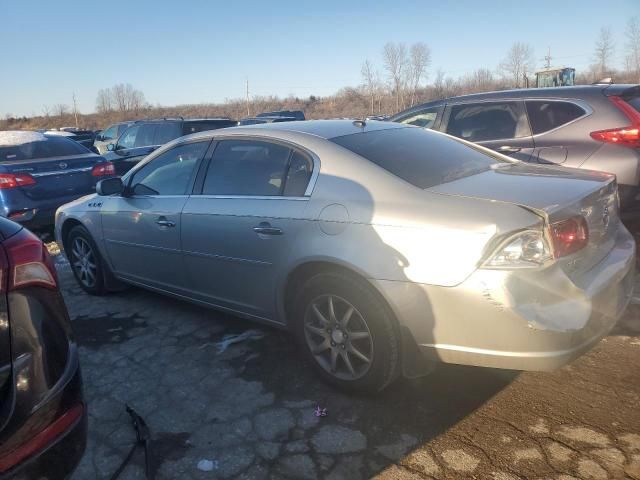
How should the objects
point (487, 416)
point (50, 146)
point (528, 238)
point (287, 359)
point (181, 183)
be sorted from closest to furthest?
point (528, 238)
point (487, 416)
point (287, 359)
point (181, 183)
point (50, 146)

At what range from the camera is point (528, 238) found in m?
2.40

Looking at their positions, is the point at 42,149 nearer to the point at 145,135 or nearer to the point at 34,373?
the point at 145,135

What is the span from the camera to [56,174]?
707 cm

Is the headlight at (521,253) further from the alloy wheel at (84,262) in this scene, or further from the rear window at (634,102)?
the alloy wheel at (84,262)

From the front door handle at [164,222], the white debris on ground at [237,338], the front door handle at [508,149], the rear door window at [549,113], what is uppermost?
the rear door window at [549,113]

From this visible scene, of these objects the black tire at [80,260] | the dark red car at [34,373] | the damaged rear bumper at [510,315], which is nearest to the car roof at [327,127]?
the damaged rear bumper at [510,315]

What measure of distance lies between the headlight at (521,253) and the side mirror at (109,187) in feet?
10.7

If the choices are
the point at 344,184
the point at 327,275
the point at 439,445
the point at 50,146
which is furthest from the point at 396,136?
the point at 50,146

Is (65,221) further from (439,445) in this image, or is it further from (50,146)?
(439,445)

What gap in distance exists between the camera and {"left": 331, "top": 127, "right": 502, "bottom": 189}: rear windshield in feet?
9.85

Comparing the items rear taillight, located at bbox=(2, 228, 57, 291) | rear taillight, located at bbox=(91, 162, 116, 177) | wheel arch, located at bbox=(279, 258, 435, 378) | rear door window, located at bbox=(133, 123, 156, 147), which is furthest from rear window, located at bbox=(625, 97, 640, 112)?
rear door window, located at bbox=(133, 123, 156, 147)

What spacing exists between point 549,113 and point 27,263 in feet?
15.6

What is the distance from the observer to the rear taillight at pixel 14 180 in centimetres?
661

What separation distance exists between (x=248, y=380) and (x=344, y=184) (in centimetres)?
135
